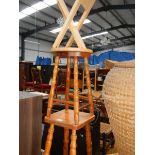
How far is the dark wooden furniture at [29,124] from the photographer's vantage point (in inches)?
43.1

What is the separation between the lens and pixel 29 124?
1171mm

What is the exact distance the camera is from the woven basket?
84 cm

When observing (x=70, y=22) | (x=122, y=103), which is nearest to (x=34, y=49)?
(x=70, y=22)

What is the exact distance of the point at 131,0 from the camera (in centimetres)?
706

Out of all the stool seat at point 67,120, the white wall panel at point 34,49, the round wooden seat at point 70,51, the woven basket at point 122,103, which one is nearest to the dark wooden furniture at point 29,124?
the stool seat at point 67,120

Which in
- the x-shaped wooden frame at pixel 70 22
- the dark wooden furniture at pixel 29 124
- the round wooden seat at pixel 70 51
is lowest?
the dark wooden furniture at pixel 29 124

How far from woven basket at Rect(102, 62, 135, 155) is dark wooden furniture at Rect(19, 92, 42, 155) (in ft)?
1.45

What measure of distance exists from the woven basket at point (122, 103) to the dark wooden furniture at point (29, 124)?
1.45 ft

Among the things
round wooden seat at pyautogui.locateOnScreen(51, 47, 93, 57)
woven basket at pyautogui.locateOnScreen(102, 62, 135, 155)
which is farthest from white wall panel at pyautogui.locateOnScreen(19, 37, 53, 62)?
woven basket at pyautogui.locateOnScreen(102, 62, 135, 155)

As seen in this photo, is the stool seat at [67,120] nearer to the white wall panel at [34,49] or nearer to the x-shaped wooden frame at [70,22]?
the x-shaped wooden frame at [70,22]
